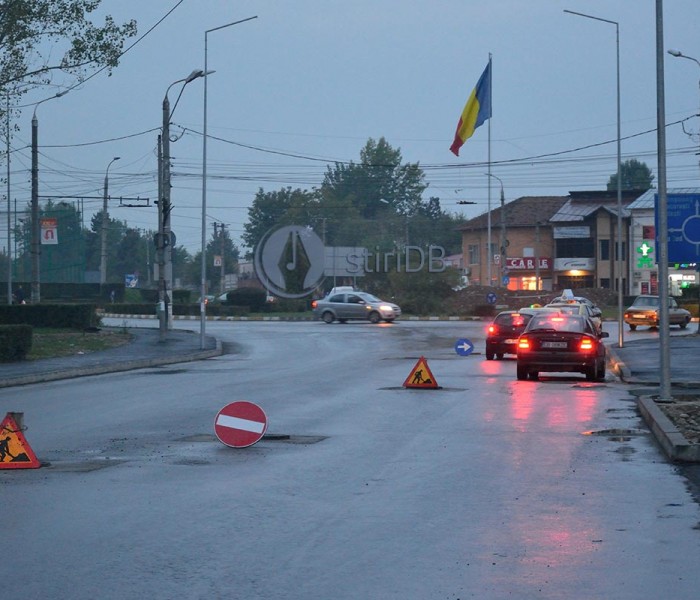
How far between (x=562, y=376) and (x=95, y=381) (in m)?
10.6

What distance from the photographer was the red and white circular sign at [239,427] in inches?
518

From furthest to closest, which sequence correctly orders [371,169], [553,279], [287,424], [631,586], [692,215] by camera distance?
1. [371,169]
2. [553,279]
3. [692,215]
4. [287,424]
5. [631,586]

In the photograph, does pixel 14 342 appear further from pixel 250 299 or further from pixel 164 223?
pixel 250 299

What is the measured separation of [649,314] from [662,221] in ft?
117

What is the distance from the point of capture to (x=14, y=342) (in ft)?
96.7

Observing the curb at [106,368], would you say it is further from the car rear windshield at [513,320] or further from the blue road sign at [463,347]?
the car rear windshield at [513,320]

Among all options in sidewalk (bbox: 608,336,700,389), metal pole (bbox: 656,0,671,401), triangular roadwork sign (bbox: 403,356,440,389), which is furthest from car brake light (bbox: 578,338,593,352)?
metal pole (bbox: 656,0,671,401)

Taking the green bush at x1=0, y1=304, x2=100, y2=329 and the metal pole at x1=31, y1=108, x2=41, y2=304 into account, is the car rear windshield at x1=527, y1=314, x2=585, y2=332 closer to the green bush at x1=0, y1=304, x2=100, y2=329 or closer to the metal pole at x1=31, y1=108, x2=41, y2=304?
the green bush at x1=0, y1=304, x2=100, y2=329

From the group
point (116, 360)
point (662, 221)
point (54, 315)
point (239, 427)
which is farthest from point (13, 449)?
point (54, 315)

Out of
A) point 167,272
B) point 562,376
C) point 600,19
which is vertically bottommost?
point 562,376

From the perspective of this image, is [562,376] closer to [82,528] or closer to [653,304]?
[82,528]

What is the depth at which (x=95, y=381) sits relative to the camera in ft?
82.0

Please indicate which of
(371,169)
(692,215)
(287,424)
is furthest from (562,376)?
(371,169)

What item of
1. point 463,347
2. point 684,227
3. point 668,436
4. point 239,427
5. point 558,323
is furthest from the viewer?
point 463,347
